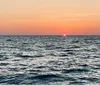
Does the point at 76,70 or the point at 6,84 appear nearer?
the point at 6,84

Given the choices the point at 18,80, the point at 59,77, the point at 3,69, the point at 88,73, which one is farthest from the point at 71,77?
the point at 3,69

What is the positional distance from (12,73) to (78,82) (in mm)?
7374

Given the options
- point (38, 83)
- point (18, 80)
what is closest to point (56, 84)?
point (38, 83)

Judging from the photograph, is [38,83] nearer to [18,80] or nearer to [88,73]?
[18,80]

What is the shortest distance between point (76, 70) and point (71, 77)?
455 centimetres

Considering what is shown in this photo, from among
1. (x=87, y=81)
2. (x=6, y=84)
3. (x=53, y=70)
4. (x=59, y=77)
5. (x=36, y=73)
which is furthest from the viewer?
(x=53, y=70)

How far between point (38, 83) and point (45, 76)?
316 cm

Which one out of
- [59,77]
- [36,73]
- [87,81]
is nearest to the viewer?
[87,81]

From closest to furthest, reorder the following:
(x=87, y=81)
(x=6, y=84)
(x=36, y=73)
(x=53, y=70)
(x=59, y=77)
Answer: (x=6, y=84) < (x=87, y=81) < (x=59, y=77) < (x=36, y=73) < (x=53, y=70)

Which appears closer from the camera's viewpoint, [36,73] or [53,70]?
[36,73]

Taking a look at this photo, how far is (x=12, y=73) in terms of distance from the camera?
3016cm

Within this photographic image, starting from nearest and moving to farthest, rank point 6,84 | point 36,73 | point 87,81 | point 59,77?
1. point 6,84
2. point 87,81
3. point 59,77
4. point 36,73

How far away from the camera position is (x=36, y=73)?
30.6m

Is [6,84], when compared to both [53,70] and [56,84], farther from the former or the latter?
[53,70]
